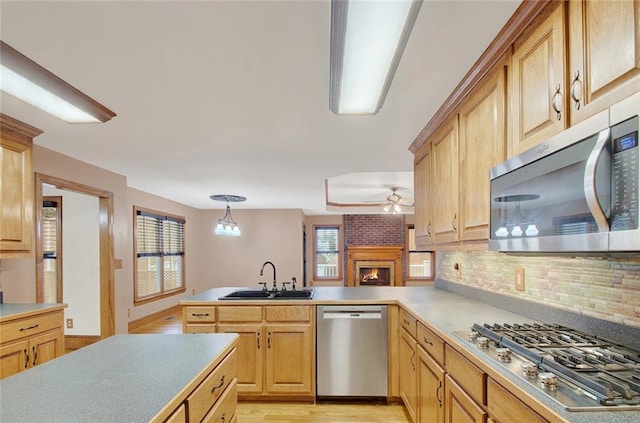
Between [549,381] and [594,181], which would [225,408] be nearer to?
[549,381]

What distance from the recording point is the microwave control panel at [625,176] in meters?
0.83

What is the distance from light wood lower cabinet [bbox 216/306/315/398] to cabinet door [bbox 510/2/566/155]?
2144 millimetres

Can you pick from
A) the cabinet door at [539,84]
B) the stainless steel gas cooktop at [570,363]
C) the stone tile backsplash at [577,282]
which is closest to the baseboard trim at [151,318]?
the stone tile backsplash at [577,282]

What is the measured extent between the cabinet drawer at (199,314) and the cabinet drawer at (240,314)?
0.06 meters

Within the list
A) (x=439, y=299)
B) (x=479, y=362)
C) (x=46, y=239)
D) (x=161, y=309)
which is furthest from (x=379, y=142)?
(x=161, y=309)

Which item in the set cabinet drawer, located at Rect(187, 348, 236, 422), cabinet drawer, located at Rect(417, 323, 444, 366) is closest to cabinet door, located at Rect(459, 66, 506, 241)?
cabinet drawer, located at Rect(417, 323, 444, 366)

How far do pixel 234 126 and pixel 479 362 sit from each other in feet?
6.88

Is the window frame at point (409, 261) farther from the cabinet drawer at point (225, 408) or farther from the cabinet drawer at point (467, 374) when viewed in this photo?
the cabinet drawer at point (225, 408)

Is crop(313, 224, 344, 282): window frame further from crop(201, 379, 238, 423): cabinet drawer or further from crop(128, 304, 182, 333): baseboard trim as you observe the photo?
crop(201, 379, 238, 423): cabinet drawer

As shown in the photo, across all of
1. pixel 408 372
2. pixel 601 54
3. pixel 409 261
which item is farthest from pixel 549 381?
pixel 409 261

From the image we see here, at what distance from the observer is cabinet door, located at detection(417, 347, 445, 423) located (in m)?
1.79

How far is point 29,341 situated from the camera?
8.42ft

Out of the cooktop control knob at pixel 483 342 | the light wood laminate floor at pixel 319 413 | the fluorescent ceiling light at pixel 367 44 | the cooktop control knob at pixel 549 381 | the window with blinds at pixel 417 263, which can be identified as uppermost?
the fluorescent ceiling light at pixel 367 44

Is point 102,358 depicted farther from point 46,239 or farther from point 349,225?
point 349,225
